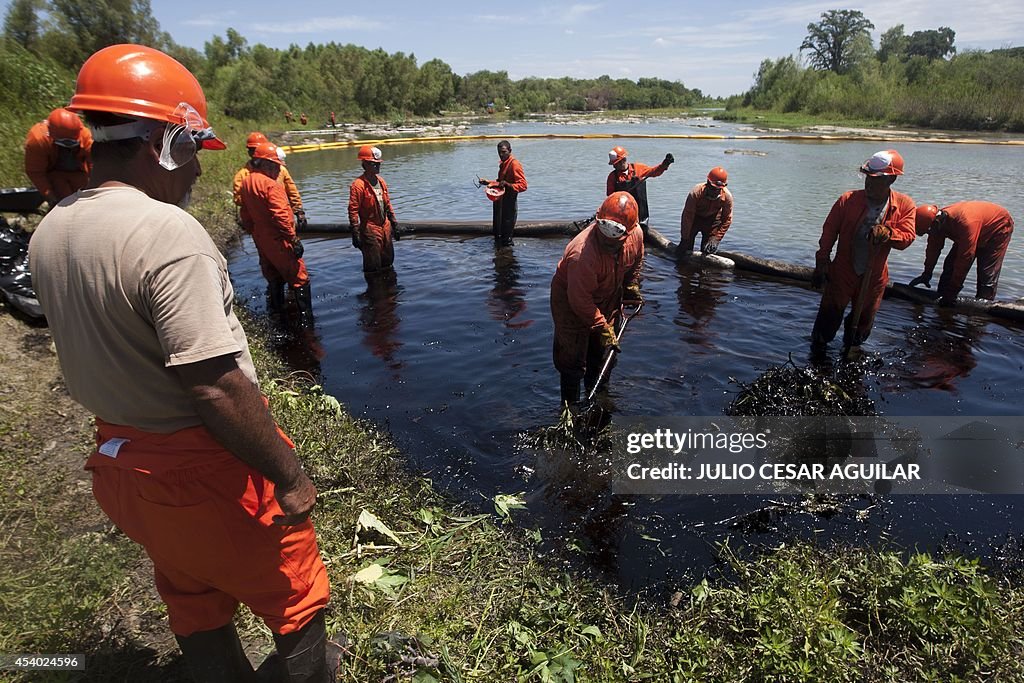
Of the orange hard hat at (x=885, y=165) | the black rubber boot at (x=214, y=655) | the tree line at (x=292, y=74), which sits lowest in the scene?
the black rubber boot at (x=214, y=655)

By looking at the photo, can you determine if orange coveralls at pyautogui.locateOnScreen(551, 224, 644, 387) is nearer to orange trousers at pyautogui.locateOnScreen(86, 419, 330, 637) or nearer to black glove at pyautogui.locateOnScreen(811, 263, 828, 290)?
black glove at pyautogui.locateOnScreen(811, 263, 828, 290)

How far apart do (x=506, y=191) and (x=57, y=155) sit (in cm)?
676

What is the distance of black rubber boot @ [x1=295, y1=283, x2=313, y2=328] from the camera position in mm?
7266

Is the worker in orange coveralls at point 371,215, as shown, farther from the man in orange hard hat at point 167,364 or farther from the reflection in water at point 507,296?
the man in orange hard hat at point 167,364

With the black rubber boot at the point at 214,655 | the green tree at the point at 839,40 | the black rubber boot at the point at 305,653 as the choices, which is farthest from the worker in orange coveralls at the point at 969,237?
the green tree at the point at 839,40

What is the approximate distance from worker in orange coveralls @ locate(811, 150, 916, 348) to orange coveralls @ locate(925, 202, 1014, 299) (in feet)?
9.02

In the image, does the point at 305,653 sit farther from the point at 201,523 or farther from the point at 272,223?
the point at 272,223

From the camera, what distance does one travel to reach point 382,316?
307 inches

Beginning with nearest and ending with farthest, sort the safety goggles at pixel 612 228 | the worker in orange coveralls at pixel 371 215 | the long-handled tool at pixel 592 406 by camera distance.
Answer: the safety goggles at pixel 612 228 < the long-handled tool at pixel 592 406 < the worker in orange coveralls at pixel 371 215

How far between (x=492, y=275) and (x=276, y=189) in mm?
3966

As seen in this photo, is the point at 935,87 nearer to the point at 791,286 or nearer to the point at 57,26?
the point at 791,286

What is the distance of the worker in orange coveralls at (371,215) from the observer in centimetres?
807

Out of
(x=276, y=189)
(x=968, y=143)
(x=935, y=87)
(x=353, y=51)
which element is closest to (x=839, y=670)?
(x=276, y=189)

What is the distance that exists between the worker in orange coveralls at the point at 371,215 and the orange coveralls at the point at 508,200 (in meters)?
2.45
